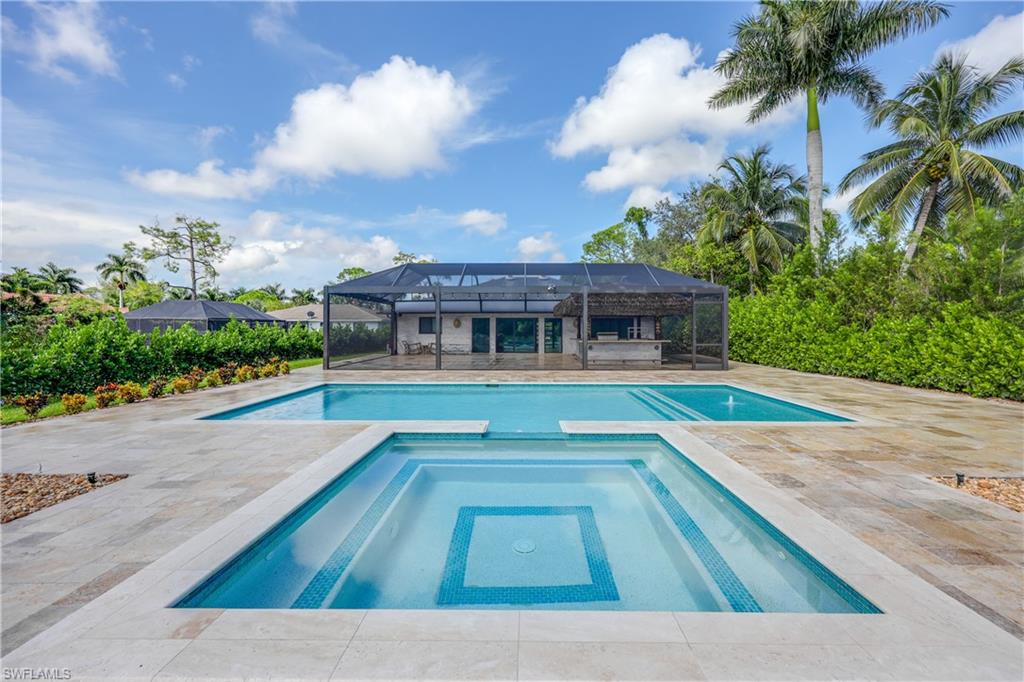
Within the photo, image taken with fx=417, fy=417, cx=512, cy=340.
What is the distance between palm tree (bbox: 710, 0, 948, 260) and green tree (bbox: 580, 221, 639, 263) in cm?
2058

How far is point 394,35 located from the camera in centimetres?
1347

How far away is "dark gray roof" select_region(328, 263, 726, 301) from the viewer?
13.6 meters

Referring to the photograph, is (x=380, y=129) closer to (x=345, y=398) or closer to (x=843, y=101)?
(x=345, y=398)

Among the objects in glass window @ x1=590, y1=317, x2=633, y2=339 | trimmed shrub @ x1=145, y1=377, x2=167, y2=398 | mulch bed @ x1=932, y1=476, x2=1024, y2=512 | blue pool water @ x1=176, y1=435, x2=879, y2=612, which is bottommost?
blue pool water @ x1=176, y1=435, x2=879, y2=612

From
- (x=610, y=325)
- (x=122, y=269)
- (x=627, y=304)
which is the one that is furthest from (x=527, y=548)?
(x=122, y=269)

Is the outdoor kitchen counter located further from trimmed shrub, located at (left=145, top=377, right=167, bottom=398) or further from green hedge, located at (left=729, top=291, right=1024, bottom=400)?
trimmed shrub, located at (left=145, top=377, right=167, bottom=398)

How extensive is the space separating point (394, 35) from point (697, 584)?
16.5 metres

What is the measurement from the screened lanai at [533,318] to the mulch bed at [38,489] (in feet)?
30.6

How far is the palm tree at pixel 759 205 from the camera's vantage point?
19938 mm

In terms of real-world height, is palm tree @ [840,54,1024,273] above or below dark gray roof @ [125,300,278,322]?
above

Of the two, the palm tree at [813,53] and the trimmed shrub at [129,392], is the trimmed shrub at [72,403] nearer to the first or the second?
the trimmed shrub at [129,392]

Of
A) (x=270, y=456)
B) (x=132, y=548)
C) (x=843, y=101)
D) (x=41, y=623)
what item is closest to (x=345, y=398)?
(x=270, y=456)

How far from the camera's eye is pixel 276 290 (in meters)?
57.7

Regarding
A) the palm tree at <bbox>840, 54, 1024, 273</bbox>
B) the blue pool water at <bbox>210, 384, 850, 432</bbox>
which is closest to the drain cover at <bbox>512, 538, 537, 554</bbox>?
the blue pool water at <bbox>210, 384, 850, 432</bbox>
